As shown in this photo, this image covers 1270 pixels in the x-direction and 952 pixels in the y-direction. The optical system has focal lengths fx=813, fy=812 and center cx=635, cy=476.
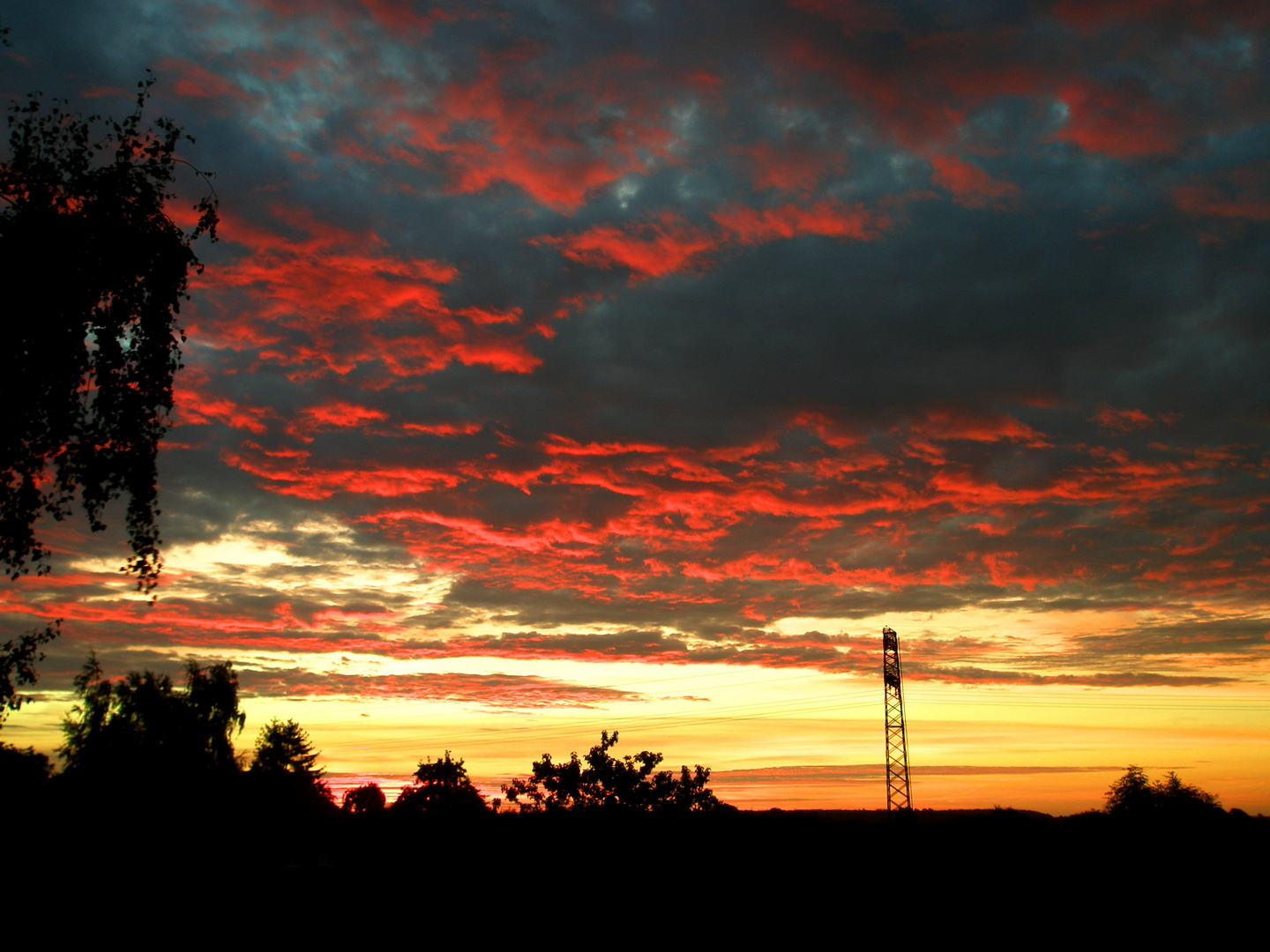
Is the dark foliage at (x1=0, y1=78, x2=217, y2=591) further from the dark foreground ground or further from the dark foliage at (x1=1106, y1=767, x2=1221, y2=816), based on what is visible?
the dark foliage at (x1=1106, y1=767, x2=1221, y2=816)

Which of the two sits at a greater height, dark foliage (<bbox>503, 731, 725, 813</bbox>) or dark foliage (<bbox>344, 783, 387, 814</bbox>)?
dark foliage (<bbox>503, 731, 725, 813</bbox>)

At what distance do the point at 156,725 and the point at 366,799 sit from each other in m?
69.0

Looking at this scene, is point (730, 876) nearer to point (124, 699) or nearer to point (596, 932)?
point (596, 932)

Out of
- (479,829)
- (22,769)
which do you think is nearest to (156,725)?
(22,769)

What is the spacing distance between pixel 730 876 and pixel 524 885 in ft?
24.1

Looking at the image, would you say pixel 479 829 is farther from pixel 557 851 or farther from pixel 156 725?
pixel 156 725

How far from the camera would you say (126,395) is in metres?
20.4

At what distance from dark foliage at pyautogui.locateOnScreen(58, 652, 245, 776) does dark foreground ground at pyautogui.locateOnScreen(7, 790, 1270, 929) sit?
1444cm

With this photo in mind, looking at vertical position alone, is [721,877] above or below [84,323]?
below

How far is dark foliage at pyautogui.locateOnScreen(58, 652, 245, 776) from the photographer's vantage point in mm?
57344

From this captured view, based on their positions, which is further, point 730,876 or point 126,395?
point 730,876

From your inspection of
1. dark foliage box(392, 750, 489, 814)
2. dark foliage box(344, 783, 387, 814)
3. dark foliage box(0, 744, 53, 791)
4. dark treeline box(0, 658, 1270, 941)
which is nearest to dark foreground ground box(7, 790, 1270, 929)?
dark treeline box(0, 658, 1270, 941)

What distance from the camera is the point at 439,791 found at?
90.1 meters

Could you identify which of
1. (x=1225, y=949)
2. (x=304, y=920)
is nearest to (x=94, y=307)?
(x=304, y=920)
